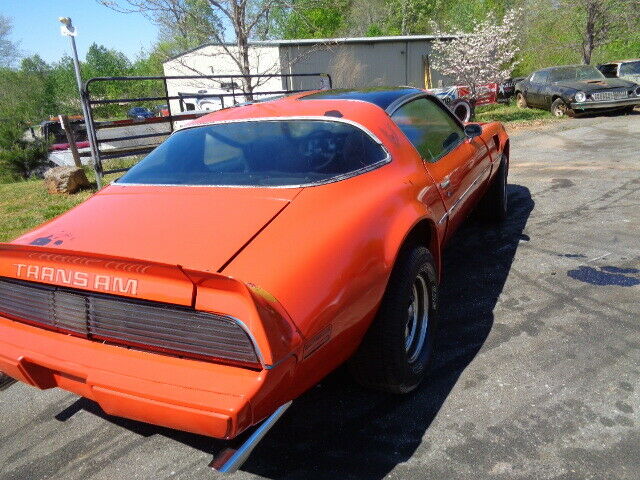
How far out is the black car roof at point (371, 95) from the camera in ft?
10.3

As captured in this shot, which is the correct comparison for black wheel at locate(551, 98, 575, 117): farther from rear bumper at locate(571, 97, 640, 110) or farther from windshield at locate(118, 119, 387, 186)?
windshield at locate(118, 119, 387, 186)

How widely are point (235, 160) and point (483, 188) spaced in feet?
7.68

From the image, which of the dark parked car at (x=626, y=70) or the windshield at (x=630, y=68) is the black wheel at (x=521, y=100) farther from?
the windshield at (x=630, y=68)

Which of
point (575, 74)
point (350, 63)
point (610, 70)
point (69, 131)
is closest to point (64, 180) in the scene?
point (69, 131)

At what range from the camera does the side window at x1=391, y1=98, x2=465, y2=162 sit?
3104 millimetres

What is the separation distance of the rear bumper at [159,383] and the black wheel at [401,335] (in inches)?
24.3

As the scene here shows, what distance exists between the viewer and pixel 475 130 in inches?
151

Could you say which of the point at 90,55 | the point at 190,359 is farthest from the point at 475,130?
the point at 90,55

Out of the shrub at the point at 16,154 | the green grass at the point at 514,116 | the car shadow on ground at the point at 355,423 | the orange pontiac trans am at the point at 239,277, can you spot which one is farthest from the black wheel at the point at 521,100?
the shrub at the point at 16,154

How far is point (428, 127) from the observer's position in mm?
3434

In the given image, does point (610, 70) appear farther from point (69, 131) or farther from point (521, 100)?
point (69, 131)

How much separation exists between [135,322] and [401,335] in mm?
1123

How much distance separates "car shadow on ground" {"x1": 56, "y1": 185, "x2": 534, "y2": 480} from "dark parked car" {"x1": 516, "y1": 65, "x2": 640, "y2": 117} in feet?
36.5

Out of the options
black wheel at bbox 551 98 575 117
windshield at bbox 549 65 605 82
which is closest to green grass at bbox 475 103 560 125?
black wheel at bbox 551 98 575 117
